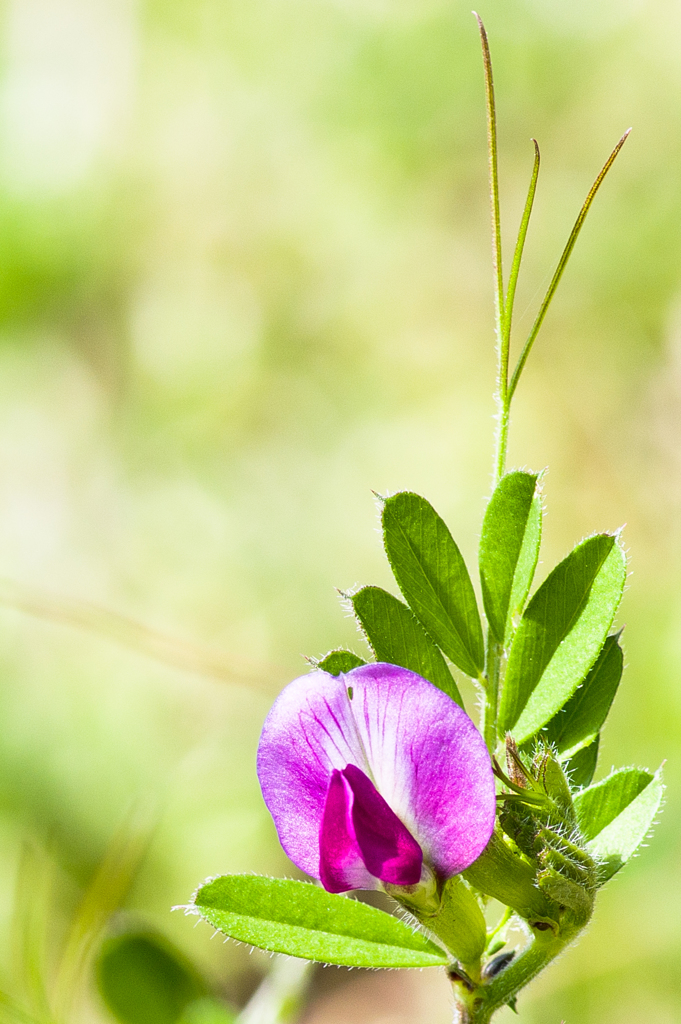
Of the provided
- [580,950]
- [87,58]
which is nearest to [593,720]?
[580,950]

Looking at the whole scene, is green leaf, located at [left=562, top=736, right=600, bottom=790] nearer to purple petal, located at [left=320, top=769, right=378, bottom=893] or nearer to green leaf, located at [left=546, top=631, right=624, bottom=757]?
green leaf, located at [left=546, top=631, right=624, bottom=757]

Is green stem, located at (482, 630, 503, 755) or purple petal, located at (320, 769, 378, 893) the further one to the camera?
green stem, located at (482, 630, 503, 755)

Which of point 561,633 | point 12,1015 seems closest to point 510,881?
point 561,633

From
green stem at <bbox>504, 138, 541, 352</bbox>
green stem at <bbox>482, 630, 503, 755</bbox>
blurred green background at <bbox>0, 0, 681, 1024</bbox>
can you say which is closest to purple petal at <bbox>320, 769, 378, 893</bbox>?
green stem at <bbox>482, 630, 503, 755</bbox>

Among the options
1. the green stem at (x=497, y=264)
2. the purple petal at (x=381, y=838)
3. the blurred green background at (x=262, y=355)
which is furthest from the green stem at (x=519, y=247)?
the blurred green background at (x=262, y=355)

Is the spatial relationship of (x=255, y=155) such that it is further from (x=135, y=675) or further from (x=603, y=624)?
(x=603, y=624)

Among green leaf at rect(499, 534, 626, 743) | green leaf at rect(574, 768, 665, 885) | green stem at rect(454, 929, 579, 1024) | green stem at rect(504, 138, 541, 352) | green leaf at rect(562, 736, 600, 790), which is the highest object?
green stem at rect(504, 138, 541, 352)
